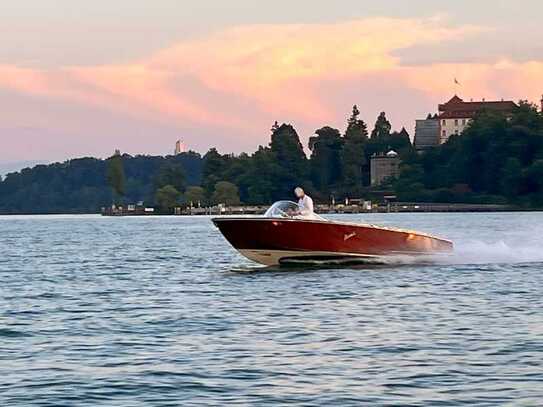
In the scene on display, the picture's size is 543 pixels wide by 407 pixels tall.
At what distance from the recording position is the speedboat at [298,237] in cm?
4194

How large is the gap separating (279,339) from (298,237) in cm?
1759

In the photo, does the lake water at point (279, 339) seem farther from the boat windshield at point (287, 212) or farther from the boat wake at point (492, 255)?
the boat wake at point (492, 255)

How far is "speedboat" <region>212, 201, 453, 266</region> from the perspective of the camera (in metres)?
41.9

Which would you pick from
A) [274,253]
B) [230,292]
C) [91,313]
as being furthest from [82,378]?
[274,253]

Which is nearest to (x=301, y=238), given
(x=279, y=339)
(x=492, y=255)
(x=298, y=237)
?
(x=298, y=237)

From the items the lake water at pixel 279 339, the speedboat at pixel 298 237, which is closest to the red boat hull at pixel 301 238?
the speedboat at pixel 298 237

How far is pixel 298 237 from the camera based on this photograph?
4209cm

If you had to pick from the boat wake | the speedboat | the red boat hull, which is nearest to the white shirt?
the speedboat

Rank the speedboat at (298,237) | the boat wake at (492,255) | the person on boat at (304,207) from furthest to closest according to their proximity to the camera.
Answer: the boat wake at (492,255), the person on boat at (304,207), the speedboat at (298,237)

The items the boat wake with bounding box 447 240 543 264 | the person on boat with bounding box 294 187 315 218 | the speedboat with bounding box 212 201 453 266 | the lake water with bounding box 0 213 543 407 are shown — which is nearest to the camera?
the lake water with bounding box 0 213 543 407

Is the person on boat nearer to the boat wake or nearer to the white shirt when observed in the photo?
the white shirt

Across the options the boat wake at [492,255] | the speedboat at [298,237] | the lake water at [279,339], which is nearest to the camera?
the lake water at [279,339]

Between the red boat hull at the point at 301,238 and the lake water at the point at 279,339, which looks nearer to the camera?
the lake water at the point at 279,339

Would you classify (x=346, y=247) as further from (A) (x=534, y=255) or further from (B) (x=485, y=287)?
(A) (x=534, y=255)
